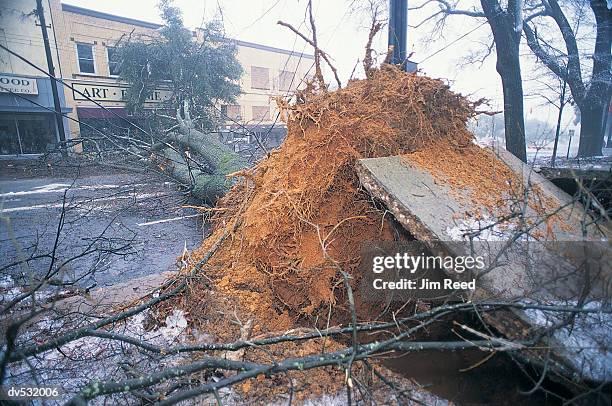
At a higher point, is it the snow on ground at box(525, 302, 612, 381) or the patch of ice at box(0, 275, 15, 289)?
the snow on ground at box(525, 302, 612, 381)

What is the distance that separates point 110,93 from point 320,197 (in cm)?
1990

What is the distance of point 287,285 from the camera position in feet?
9.56

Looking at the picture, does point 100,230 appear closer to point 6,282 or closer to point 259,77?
point 6,282

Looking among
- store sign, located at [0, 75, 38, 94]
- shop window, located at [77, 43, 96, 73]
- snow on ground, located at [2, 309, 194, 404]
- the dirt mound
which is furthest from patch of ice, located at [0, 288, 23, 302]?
shop window, located at [77, 43, 96, 73]

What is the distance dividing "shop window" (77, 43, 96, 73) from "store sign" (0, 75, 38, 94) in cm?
261

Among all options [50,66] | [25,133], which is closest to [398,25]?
[50,66]

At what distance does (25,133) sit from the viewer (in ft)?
53.7

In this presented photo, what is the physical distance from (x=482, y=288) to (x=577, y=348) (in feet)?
1.57

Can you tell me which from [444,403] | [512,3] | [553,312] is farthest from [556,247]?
[512,3]

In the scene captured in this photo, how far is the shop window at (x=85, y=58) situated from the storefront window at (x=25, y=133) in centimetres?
328

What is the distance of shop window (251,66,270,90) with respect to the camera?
81.0ft

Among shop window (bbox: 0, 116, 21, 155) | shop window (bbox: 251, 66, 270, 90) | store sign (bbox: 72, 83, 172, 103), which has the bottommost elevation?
shop window (bbox: 0, 116, 21, 155)

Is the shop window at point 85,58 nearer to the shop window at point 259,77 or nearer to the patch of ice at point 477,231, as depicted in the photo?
the shop window at point 259,77

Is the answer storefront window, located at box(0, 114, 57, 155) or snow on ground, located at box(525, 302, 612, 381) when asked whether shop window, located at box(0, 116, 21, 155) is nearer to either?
storefront window, located at box(0, 114, 57, 155)
